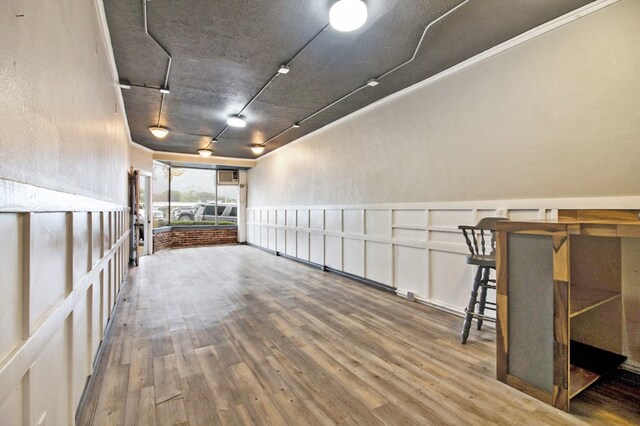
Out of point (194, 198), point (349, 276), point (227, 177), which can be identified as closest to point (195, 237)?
point (194, 198)

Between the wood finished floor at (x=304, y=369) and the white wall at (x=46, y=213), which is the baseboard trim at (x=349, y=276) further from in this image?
the white wall at (x=46, y=213)

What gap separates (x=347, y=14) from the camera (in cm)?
225

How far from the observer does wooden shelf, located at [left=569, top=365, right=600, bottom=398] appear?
1.90 m

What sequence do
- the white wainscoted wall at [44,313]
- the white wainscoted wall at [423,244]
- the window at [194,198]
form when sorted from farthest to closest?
the window at [194,198] < the white wainscoted wall at [423,244] < the white wainscoted wall at [44,313]

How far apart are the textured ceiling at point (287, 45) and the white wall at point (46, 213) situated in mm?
716

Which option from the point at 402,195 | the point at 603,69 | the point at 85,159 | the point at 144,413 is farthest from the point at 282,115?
the point at 144,413

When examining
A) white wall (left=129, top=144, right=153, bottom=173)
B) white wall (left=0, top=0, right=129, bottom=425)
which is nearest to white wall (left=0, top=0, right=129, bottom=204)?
white wall (left=0, top=0, right=129, bottom=425)

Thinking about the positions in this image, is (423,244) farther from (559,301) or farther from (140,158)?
(140,158)

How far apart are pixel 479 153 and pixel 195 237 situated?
8.99 meters

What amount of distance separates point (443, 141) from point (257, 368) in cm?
306

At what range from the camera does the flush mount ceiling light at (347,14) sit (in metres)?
2.21

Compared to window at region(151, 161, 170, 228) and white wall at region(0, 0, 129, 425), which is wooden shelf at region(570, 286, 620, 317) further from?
window at region(151, 161, 170, 228)

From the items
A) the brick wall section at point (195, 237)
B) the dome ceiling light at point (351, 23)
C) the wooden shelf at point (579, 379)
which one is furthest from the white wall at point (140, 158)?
the wooden shelf at point (579, 379)

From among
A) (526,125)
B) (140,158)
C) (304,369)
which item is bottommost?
(304,369)
